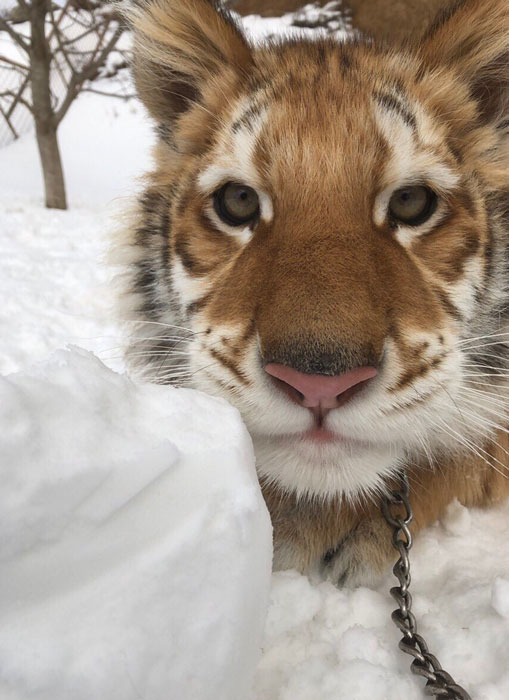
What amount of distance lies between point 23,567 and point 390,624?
77 cm

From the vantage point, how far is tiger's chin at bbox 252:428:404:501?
1059mm

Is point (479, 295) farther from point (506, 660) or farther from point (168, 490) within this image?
point (168, 490)

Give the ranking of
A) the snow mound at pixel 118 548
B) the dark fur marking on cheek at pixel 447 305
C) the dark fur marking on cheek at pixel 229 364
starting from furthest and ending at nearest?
the dark fur marking on cheek at pixel 447 305 < the dark fur marking on cheek at pixel 229 364 < the snow mound at pixel 118 548

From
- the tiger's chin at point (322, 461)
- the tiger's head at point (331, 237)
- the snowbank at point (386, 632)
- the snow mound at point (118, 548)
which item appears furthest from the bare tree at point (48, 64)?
the snow mound at point (118, 548)

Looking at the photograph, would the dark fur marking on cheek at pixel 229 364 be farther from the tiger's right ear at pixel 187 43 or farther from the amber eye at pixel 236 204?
the tiger's right ear at pixel 187 43

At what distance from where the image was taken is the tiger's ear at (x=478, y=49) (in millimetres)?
1378

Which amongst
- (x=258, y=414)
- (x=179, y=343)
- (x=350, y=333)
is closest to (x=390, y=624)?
(x=258, y=414)

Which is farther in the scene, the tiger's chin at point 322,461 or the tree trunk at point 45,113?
the tree trunk at point 45,113

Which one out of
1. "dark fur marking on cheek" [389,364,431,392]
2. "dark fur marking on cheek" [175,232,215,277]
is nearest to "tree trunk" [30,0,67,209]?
"dark fur marking on cheek" [175,232,215,277]

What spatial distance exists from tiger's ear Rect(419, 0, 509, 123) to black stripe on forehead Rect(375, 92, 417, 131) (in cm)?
21

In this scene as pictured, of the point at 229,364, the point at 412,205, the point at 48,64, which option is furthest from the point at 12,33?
the point at 229,364

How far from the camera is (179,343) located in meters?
1.44

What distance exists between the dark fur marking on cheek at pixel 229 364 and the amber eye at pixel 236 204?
12.5 inches

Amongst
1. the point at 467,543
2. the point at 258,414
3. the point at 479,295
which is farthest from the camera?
the point at 467,543
